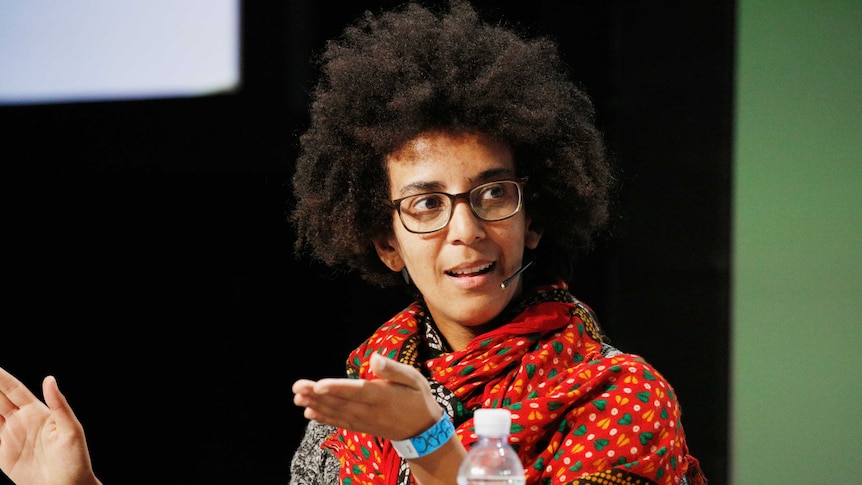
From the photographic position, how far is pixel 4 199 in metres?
2.99

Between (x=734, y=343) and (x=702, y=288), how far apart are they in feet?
0.57

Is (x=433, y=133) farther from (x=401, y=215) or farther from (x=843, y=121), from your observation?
(x=843, y=121)

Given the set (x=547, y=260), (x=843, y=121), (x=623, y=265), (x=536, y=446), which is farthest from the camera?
(x=623, y=265)

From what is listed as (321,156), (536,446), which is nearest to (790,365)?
(536,446)

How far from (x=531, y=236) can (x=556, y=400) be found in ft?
1.26

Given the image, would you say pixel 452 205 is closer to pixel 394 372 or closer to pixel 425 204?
pixel 425 204

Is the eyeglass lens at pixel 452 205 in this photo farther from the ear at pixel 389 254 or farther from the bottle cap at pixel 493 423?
the bottle cap at pixel 493 423

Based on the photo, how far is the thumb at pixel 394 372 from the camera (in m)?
1.32

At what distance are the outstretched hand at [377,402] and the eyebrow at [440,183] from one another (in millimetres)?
473

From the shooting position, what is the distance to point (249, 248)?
9.94 feet

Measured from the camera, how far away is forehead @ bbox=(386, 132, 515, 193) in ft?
5.82

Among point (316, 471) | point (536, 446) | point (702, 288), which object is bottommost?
point (316, 471)

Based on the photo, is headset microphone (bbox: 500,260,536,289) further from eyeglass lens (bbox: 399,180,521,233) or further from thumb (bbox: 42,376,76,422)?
thumb (bbox: 42,376,76,422)

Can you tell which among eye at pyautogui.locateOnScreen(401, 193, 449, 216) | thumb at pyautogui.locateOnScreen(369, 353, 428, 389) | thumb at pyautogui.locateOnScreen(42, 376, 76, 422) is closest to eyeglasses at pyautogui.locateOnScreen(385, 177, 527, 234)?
eye at pyautogui.locateOnScreen(401, 193, 449, 216)
